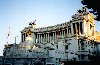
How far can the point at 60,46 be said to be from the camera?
53.0m

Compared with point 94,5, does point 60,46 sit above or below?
below

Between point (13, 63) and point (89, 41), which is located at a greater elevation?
point (89, 41)

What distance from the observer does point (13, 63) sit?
37.9 meters

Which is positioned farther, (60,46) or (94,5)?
(60,46)

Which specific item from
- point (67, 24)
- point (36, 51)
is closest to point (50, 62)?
point (36, 51)

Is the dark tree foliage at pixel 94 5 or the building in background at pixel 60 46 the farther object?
the building in background at pixel 60 46

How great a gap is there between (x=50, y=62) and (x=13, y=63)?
9448 millimetres

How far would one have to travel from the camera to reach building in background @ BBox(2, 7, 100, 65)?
1385 inches

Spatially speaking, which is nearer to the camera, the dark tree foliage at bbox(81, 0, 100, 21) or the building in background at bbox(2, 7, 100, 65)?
the dark tree foliage at bbox(81, 0, 100, 21)

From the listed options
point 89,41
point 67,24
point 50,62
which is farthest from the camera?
point 67,24

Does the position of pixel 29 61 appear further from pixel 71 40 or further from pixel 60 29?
pixel 60 29

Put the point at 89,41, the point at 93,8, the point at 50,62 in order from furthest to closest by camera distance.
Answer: the point at 89,41 → the point at 50,62 → the point at 93,8

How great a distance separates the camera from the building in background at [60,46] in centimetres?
3519

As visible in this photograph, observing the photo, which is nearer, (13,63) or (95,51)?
(13,63)
